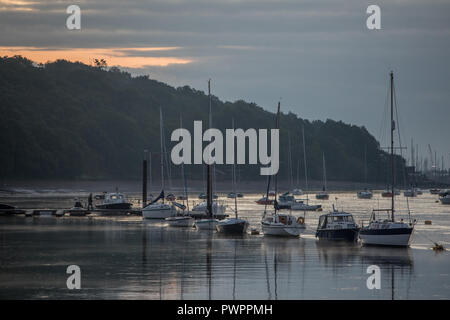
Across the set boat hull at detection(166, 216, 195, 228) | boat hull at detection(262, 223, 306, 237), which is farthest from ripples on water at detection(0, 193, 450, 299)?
boat hull at detection(166, 216, 195, 228)

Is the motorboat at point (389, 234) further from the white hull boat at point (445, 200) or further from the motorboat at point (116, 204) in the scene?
the white hull boat at point (445, 200)

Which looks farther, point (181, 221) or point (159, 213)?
point (159, 213)

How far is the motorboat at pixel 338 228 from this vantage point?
59250 millimetres

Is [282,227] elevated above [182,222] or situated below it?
above

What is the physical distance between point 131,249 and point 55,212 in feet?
113

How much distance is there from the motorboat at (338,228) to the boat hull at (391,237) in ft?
9.71

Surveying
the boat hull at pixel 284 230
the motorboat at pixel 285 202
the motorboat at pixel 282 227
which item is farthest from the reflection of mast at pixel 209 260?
the motorboat at pixel 285 202

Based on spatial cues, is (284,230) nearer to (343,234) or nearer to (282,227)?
(282,227)

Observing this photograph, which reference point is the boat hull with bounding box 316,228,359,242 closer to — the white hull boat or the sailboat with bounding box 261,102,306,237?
the sailboat with bounding box 261,102,306,237

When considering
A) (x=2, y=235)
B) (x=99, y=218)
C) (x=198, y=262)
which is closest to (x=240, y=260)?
(x=198, y=262)

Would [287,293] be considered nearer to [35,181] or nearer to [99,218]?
[99,218]

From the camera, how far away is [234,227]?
66000mm

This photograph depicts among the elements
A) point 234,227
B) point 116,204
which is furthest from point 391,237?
point 116,204

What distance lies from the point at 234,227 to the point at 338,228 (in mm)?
9437
